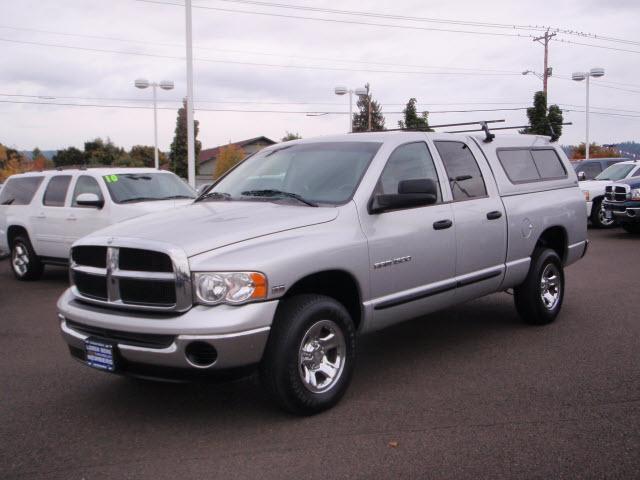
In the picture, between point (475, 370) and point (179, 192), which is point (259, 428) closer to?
point (475, 370)

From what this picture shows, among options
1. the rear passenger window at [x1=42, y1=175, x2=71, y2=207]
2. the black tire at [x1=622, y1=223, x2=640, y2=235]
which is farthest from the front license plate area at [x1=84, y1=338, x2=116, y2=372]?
the black tire at [x1=622, y1=223, x2=640, y2=235]

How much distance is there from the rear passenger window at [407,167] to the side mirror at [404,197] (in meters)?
0.19

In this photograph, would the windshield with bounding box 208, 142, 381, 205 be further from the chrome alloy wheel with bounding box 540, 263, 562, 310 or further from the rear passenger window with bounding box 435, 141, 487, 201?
the chrome alloy wheel with bounding box 540, 263, 562, 310

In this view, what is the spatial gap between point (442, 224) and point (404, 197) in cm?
75

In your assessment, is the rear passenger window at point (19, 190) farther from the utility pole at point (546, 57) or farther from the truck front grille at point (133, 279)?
the utility pole at point (546, 57)

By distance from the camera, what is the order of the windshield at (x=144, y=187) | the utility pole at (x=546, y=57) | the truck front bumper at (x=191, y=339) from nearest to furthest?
the truck front bumper at (x=191, y=339), the windshield at (x=144, y=187), the utility pole at (x=546, y=57)

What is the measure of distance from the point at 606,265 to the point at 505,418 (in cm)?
768

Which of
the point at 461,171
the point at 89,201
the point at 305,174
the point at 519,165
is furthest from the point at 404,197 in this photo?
the point at 89,201

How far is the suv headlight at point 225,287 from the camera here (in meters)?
4.11

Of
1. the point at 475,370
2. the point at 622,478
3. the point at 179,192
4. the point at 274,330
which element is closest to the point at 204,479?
the point at 274,330

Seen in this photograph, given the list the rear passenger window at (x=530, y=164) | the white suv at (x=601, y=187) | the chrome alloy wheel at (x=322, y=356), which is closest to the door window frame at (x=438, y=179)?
the chrome alloy wheel at (x=322, y=356)

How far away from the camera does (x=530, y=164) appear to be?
707cm

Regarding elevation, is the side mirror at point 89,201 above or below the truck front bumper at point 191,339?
above

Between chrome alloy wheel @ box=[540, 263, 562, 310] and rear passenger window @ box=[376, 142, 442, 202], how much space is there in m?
2.00
